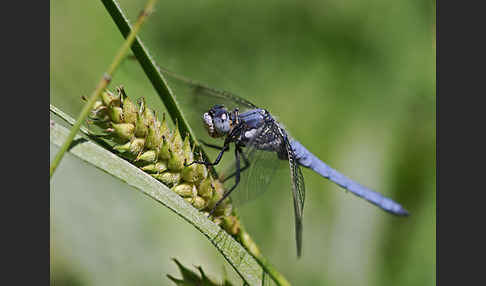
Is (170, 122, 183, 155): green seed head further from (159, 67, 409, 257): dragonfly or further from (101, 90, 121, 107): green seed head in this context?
(159, 67, 409, 257): dragonfly

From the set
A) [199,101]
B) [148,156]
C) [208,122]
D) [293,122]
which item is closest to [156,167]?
[148,156]

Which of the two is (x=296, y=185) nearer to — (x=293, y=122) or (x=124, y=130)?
(x=124, y=130)

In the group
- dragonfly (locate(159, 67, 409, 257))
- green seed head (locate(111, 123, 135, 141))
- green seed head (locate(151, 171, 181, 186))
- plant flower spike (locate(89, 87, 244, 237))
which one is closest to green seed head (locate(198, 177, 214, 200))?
plant flower spike (locate(89, 87, 244, 237))

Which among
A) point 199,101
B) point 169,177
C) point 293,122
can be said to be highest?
point 293,122

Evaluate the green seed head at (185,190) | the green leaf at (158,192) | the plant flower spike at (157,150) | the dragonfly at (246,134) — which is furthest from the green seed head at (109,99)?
the dragonfly at (246,134)

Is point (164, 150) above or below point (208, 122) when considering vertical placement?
below

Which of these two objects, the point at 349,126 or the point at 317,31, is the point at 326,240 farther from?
the point at 317,31

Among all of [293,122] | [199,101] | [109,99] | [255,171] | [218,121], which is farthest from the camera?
[293,122]

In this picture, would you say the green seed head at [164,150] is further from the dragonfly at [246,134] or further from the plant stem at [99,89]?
the dragonfly at [246,134]
